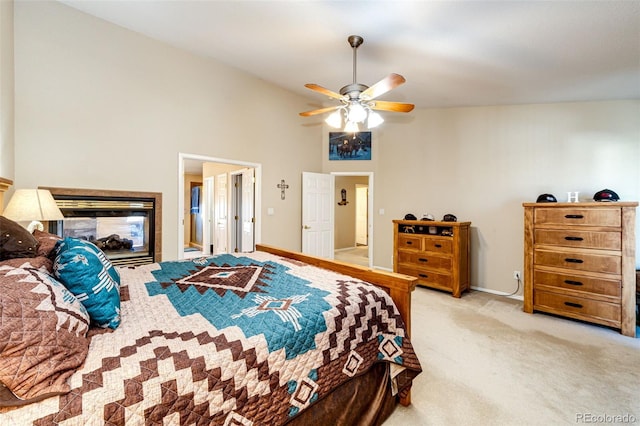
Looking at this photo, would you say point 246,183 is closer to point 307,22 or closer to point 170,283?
point 307,22

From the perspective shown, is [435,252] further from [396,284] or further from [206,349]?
[206,349]

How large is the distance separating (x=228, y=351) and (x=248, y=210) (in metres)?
3.92

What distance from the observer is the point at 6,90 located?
2326 mm

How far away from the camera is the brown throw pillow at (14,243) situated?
4.46ft

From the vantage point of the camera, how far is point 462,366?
228cm

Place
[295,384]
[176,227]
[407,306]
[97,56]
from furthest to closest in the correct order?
[176,227] < [97,56] < [407,306] < [295,384]

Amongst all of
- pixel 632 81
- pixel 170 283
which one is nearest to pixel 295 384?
pixel 170 283

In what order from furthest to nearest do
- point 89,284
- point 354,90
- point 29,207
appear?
point 354,90, point 29,207, point 89,284

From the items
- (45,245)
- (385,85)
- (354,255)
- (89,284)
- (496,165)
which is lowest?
Answer: (354,255)

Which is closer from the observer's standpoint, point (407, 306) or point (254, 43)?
point (407, 306)

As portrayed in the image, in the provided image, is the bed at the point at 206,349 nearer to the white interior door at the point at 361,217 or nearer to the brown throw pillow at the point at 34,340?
the brown throw pillow at the point at 34,340

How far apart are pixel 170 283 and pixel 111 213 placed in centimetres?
196

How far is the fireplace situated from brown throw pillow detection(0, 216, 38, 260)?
169 cm

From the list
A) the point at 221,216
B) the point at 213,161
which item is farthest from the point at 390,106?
the point at 221,216
